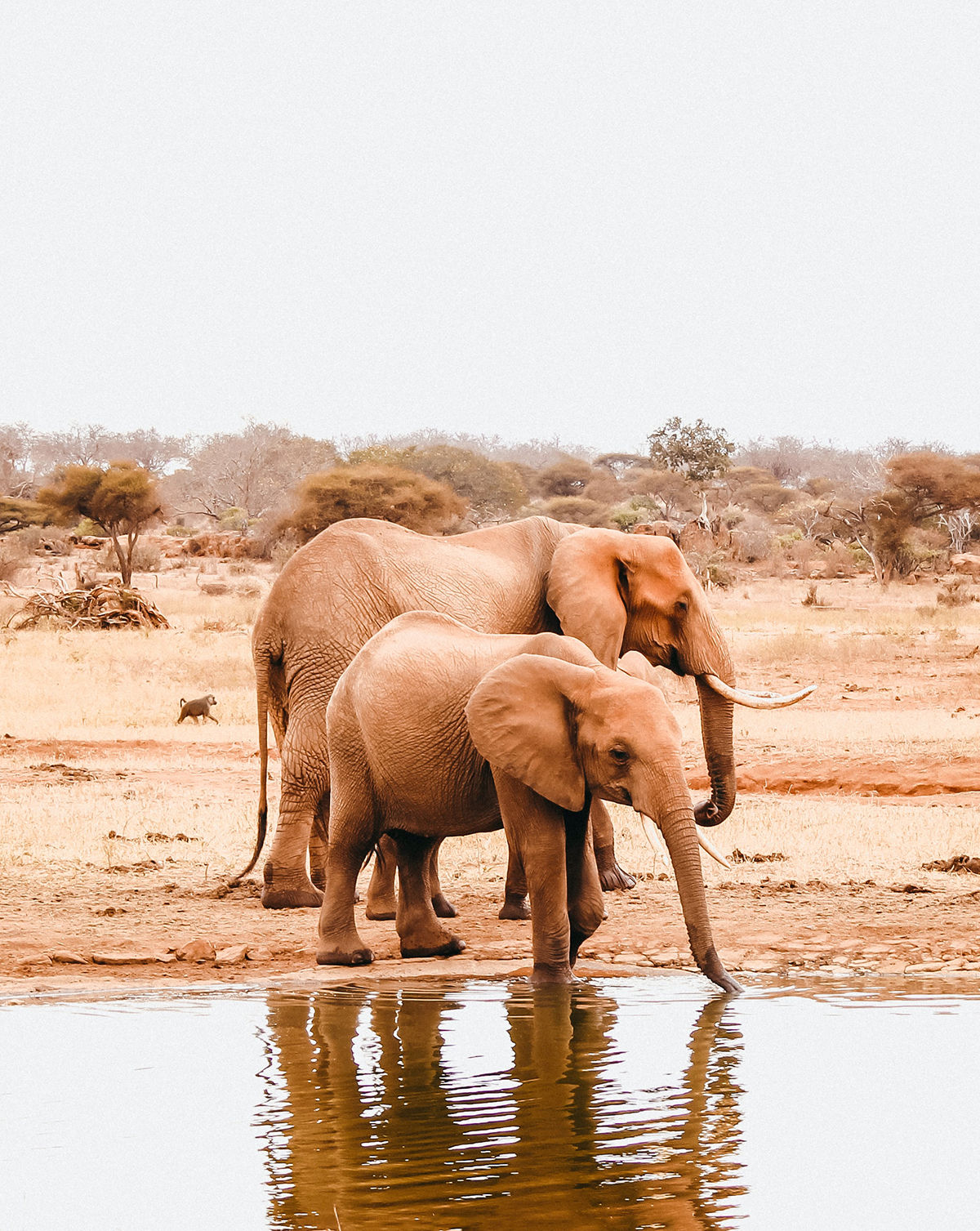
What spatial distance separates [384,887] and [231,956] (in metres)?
1.49

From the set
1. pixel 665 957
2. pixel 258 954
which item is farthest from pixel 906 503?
pixel 258 954

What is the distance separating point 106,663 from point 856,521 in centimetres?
2822

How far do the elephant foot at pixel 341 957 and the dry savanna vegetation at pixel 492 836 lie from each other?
0.21 meters

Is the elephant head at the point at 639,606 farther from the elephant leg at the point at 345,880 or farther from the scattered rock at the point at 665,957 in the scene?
the elephant leg at the point at 345,880

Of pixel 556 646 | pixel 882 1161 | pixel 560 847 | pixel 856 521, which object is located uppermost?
pixel 856 521

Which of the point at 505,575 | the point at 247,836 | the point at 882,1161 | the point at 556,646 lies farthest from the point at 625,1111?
the point at 247,836

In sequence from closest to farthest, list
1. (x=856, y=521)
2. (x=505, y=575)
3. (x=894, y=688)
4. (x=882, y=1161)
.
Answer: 1. (x=882, y=1161)
2. (x=505, y=575)
3. (x=894, y=688)
4. (x=856, y=521)

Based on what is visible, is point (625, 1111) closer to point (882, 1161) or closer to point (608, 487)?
point (882, 1161)

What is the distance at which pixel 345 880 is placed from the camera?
308 inches

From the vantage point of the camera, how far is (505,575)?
33.3 feet

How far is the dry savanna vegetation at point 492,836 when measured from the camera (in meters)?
8.52

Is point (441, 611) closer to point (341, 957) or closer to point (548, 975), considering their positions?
point (341, 957)

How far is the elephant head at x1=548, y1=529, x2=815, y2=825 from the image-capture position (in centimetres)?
975

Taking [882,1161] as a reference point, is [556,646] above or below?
above
